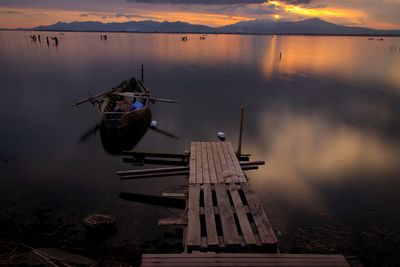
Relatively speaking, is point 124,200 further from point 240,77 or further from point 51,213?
point 240,77

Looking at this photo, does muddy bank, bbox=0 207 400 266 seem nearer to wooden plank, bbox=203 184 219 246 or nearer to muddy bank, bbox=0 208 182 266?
muddy bank, bbox=0 208 182 266

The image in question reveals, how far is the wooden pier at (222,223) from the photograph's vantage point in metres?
7.04

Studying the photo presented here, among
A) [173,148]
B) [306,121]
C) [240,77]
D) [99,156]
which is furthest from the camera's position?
[240,77]

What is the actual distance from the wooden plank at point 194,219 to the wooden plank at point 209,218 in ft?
0.98

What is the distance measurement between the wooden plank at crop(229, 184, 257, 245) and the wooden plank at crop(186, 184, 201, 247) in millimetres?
1427

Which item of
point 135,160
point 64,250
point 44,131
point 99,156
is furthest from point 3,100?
point 64,250

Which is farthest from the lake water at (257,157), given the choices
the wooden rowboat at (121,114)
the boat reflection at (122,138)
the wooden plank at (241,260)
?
the wooden plank at (241,260)

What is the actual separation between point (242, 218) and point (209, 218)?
3.79 ft

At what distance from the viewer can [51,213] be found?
43.5 feet

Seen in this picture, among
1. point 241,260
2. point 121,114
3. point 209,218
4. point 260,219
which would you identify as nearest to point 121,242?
point 209,218

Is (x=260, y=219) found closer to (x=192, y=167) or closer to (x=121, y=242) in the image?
(x=192, y=167)

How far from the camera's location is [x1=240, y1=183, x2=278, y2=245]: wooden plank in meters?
8.64

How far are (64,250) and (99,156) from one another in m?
10.5

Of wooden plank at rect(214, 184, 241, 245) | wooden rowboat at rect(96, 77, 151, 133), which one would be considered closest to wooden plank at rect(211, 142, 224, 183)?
wooden plank at rect(214, 184, 241, 245)
